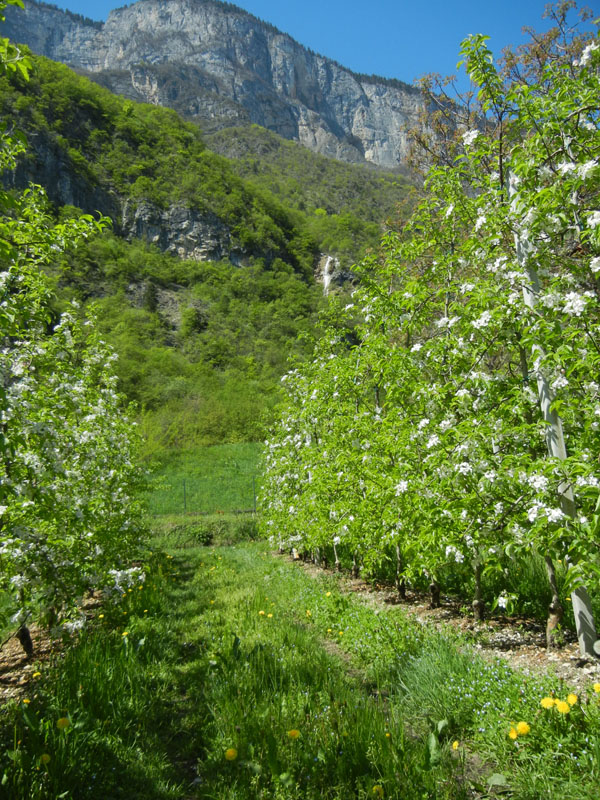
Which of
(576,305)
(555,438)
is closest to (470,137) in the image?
(576,305)

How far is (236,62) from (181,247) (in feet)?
397

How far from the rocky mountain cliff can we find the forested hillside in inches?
2751

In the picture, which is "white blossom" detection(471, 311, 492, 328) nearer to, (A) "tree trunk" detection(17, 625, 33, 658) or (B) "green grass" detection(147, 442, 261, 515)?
(A) "tree trunk" detection(17, 625, 33, 658)

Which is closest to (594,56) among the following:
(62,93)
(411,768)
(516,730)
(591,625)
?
(591,625)

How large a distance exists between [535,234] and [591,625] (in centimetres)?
308

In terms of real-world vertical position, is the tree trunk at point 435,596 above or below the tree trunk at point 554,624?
below

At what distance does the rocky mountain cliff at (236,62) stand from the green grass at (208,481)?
5130 inches

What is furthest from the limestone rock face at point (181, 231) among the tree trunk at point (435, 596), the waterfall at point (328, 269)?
the tree trunk at point (435, 596)

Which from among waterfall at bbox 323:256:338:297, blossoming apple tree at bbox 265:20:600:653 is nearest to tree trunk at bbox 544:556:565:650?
blossoming apple tree at bbox 265:20:600:653

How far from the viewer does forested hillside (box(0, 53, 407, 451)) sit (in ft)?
129

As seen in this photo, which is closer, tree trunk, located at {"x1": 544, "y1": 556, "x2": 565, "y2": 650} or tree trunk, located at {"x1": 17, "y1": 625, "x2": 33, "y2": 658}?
tree trunk, located at {"x1": 544, "y1": 556, "x2": 565, "y2": 650}

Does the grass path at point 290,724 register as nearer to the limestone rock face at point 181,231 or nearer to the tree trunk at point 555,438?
the tree trunk at point 555,438

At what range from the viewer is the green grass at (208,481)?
2036 centimetres

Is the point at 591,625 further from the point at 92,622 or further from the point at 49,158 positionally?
the point at 49,158
